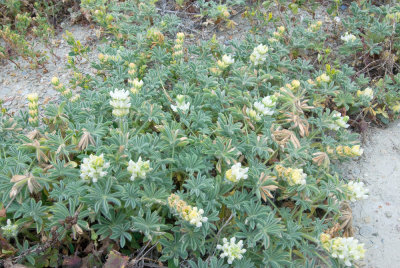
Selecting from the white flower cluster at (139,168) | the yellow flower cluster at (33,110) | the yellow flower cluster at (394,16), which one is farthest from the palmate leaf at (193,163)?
the yellow flower cluster at (394,16)

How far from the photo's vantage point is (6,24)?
4.31 metres

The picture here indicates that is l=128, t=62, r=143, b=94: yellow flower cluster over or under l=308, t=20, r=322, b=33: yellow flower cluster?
over

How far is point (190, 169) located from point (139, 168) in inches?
14.7

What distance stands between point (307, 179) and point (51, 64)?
3149mm

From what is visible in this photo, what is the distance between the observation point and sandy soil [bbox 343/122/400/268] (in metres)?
2.57

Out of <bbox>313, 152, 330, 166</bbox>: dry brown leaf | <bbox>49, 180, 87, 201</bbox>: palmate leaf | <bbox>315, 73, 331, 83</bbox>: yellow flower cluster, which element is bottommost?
<bbox>313, 152, 330, 166</bbox>: dry brown leaf

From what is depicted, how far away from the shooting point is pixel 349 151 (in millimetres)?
2535

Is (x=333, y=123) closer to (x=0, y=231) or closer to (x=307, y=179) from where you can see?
(x=307, y=179)

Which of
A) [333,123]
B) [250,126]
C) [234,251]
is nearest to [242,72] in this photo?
[250,126]

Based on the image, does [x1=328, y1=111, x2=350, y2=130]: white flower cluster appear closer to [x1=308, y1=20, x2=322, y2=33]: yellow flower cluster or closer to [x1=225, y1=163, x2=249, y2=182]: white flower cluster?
[x1=225, y1=163, x2=249, y2=182]: white flower cluster

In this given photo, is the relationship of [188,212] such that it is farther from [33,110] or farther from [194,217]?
[33,110]

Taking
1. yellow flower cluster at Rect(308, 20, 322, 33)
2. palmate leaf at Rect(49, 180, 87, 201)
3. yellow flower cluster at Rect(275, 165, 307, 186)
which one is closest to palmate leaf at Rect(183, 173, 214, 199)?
yellow flower cluster at Rect(275, 165, 307, 186)

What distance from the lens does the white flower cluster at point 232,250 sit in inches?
80.3

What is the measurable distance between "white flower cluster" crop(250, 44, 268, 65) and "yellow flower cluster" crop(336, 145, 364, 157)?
1.04m
